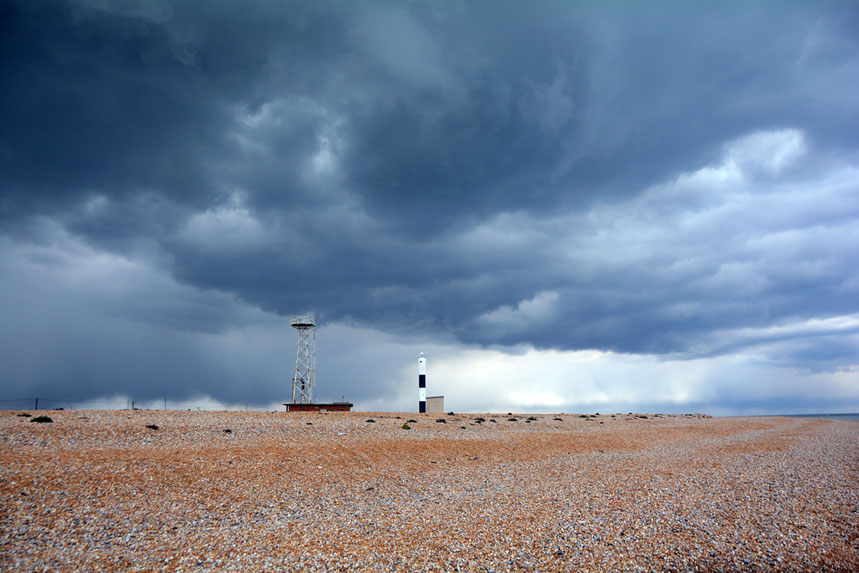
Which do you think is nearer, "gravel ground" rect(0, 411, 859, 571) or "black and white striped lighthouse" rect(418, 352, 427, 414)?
"gravel ground" rect(0, 411, 859, 571)

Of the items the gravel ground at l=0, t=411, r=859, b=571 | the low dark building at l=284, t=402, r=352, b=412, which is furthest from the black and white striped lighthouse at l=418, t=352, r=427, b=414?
the gravel ground at l=0, t=411, r=859, b=571

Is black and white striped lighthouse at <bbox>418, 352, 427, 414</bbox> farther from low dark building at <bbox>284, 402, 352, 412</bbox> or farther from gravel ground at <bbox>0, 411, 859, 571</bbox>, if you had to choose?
gravel ground at <bbox>0, 411, 859, 571</bbox>

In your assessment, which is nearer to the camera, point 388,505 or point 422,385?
point 388,505

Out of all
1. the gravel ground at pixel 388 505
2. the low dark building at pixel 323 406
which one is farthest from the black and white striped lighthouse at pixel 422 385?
the gravel ground at pixel 388 505

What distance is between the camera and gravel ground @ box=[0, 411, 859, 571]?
12945 millimetres

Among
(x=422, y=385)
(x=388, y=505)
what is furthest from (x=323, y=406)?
(x=388, y=505)

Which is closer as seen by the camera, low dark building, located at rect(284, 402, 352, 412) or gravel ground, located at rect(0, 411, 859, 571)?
gravel ground, located at rect(0, 411, 859, 571)

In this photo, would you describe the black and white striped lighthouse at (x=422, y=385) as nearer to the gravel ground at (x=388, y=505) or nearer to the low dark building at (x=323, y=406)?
the low dark building at (x=323, y=406)

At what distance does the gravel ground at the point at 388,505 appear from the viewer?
510 inches

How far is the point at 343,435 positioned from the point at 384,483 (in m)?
11.2

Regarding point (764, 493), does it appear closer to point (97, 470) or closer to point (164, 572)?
point (164, 572)

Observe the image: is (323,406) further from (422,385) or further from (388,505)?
(388,505)

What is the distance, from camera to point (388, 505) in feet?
→ 57.7

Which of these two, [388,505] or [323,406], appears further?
[323,406]
